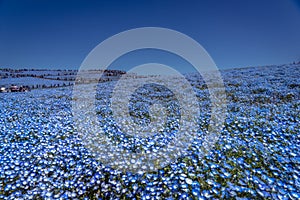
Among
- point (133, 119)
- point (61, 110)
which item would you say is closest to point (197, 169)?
point (133, 119)

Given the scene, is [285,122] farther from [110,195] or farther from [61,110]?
[61,110]

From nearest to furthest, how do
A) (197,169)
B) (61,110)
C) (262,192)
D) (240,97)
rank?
(262,192) < (197,169) < (61,110) < (240,97)

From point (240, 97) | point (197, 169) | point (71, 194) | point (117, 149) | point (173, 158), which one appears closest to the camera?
point (71, 194)

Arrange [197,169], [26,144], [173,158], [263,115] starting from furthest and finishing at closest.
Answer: [263,115] → [26,144] → [173,158] → [197,169]

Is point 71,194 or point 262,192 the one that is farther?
point 71,194

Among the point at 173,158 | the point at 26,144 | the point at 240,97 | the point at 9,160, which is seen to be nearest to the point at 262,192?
the point at 173,158

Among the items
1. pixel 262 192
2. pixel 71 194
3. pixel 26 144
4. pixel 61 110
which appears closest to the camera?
pixel 262 192

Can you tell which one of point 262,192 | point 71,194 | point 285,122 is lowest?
point 71,194

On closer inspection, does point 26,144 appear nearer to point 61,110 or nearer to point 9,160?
point 9,160

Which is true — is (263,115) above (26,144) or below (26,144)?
above
